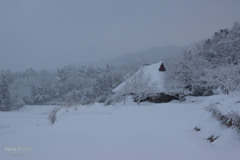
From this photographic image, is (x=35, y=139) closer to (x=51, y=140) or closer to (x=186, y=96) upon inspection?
(x=51, y=140)

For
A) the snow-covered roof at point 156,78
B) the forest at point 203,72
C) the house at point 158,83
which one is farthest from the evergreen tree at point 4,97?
the house at point 158,83

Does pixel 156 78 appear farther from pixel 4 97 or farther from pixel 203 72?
pixel 4 97

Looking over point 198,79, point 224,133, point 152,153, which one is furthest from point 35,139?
point 198,79

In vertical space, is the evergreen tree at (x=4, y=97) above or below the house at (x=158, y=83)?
below

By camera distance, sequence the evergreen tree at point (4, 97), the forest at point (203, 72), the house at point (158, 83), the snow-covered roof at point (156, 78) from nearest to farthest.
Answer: the forest at point (203, 72) < the house at point (158, 83) < the snow-covered roof at point (156, 78) < the evergreen tree at point (4, 97)

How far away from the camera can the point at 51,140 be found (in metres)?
5.44

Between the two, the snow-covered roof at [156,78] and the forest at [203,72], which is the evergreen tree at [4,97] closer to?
the forest at [203,72]

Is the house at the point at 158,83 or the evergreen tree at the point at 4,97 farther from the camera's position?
the evergreen tree at the point at 4,97

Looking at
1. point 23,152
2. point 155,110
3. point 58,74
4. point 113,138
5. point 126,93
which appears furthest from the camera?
point 58,74

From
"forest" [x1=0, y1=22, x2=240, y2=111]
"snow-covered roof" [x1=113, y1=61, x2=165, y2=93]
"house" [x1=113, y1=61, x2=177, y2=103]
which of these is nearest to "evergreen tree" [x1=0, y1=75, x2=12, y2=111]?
"forest" [x1=0, y1=22, x2=240, y2=111]

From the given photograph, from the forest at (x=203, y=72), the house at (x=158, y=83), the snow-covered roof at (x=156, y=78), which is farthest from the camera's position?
the snow-covered roof at (x=156, y=78)

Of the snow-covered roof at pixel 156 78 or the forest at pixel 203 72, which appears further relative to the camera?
the snow-covered roof at pixel 156 78

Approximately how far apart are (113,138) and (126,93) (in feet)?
48.7

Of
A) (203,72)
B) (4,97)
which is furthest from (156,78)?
(4,97)
